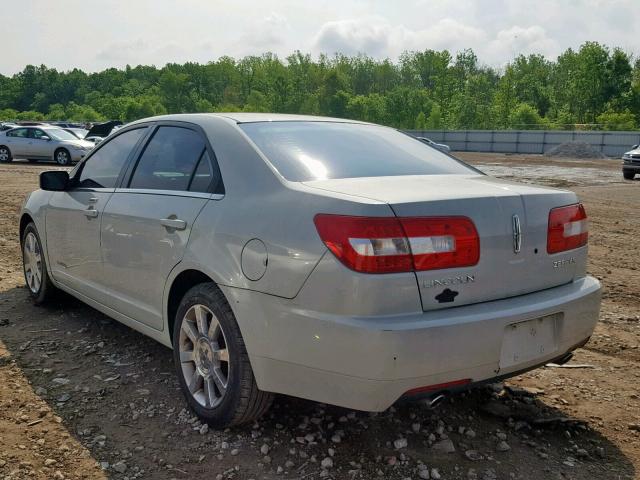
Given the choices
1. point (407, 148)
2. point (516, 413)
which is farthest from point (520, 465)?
point (407, 148)

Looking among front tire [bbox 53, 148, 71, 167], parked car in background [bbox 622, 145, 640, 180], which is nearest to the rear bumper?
parked car in background [bbox 622, 145, 640, 180]

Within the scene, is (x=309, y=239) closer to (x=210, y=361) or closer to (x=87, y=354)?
(x=210, y=361)

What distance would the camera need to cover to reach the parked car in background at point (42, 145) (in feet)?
73.8

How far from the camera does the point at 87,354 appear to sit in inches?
164

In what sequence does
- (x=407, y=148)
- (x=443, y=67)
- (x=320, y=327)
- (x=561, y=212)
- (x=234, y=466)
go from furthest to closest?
Result: (x=443, y=67) < (x=407, y=148) < (x=561, y=212) < (x=234, y=466) < (x=320, y=327)

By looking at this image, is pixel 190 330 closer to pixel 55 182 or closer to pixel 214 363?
pixel 214 363

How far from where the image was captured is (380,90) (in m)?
110

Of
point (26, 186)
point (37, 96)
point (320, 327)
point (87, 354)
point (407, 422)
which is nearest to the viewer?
point (320, 327)

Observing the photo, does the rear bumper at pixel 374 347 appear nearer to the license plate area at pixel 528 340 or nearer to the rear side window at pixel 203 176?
the license plate area at pixel 528 340

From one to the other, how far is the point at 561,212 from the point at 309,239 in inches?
51.5

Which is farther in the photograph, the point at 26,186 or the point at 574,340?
the point at 26,186

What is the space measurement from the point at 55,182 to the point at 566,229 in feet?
11.4

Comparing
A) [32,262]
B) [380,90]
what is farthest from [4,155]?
[380,90]

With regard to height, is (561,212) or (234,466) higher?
(561,212)
